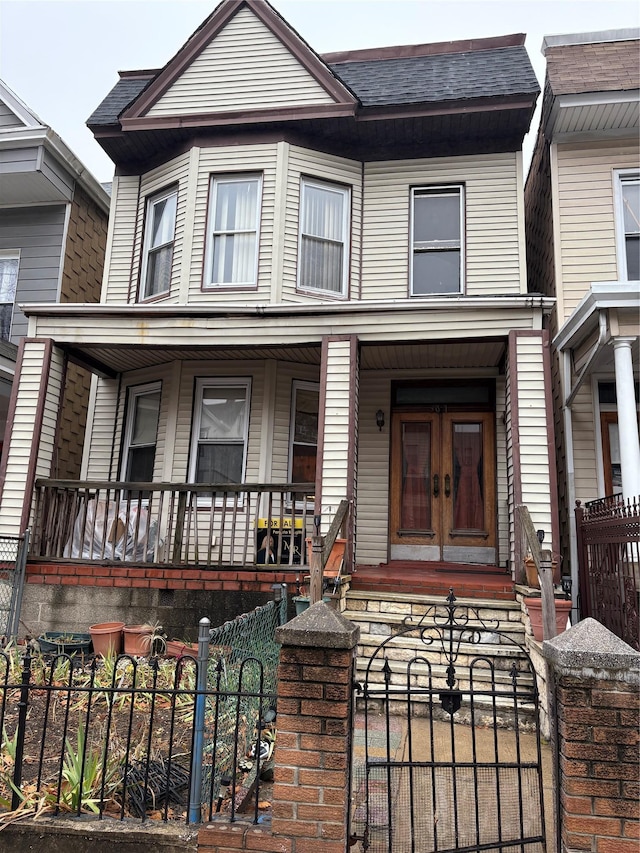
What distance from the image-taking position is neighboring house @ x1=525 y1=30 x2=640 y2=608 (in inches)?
329

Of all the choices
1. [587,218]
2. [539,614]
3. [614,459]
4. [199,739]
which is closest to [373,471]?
[614,459]

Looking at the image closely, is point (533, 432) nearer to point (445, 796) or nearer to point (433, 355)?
point (433, 355)

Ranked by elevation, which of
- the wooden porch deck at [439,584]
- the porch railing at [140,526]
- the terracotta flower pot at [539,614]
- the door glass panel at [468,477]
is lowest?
the terracotta flower pot at [539,614]

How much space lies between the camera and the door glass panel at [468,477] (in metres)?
9.10

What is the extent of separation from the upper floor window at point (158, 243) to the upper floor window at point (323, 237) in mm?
2210

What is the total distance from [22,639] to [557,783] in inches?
258

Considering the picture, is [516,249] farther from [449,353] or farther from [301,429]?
[301,429]

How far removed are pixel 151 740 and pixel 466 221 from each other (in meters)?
8.42

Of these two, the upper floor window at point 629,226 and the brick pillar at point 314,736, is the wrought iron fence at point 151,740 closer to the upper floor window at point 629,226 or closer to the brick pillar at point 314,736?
the brick pillar at point 314,736

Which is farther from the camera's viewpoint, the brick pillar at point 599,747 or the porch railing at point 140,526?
the porch railing at point 140,526

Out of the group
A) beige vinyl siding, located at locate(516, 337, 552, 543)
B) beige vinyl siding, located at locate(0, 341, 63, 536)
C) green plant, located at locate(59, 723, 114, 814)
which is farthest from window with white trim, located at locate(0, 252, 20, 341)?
green plant, located at locate(59, 723, 114, 814)

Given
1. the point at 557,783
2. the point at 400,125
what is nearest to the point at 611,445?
the point at 400,125

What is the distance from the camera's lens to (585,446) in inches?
331

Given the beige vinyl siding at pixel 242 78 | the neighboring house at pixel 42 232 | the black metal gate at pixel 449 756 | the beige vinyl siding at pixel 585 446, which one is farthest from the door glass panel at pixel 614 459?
the neighboring house at pixel 42 232
